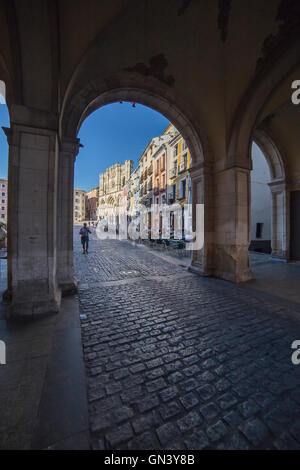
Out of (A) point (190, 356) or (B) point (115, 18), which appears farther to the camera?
(B) point (115, 18)

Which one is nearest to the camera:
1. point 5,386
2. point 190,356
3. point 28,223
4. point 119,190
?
point 5,386

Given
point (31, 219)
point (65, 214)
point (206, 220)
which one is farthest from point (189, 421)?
point (206, 220)

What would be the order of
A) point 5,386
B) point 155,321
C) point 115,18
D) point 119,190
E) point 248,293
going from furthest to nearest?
point 119,190 → point 248,293 → point 115,18 → point 155,321 → point 5,386

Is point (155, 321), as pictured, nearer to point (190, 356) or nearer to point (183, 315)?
point (183, 315)

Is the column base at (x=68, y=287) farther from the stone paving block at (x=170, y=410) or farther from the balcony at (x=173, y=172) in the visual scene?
the balcony at (x=173, y=172)

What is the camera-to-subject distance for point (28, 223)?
3420 mm

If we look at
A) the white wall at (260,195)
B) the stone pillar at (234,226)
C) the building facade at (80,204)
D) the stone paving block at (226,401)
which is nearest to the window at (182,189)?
the white wall at (260,195)

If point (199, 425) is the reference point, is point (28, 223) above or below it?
above

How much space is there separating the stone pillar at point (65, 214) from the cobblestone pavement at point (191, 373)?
738mm

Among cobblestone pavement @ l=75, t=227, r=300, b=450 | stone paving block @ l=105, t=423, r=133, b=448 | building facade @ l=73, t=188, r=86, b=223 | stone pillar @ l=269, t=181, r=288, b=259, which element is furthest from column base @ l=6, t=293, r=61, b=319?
building facade @ l=73, t=188, r=86, b=223

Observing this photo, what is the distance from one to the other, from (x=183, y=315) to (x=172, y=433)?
6.81 feet

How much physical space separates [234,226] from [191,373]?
4.74 meters

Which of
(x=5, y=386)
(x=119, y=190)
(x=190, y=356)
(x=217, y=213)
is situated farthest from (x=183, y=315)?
(x=119, y=190)

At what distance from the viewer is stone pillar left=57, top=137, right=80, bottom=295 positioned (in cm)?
443
